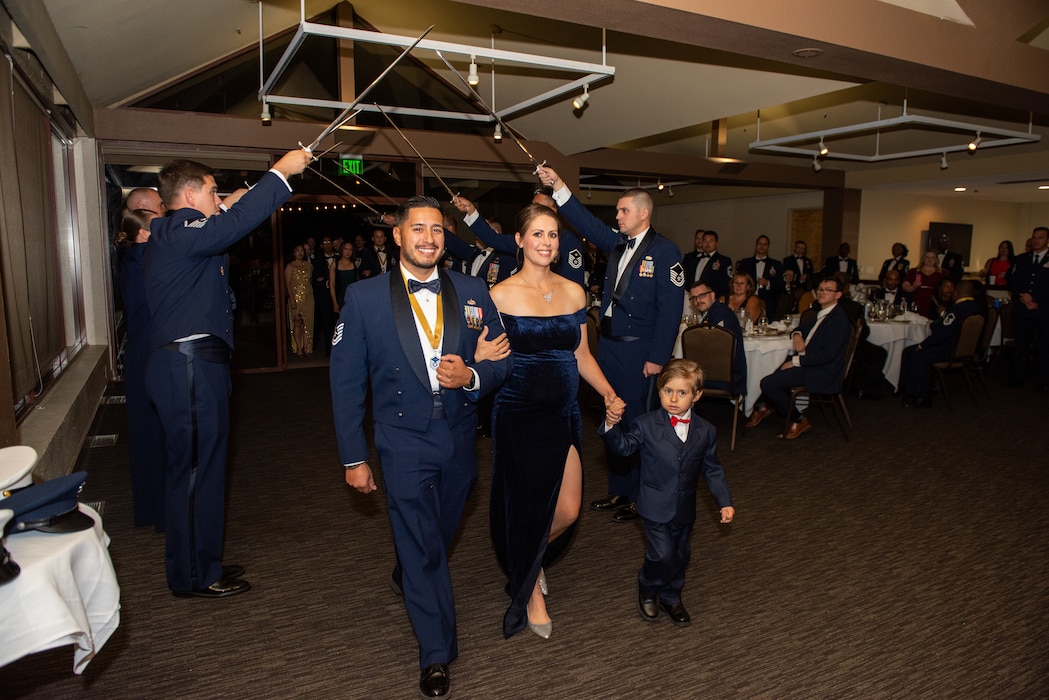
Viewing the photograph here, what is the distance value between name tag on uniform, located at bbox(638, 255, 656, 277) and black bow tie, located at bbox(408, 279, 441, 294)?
1704 mm

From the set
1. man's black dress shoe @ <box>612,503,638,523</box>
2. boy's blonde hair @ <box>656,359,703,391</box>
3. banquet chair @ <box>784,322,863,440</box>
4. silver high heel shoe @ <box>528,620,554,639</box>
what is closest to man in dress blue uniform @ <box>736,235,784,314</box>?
banquet chair @ <box>784,322,863,440</box>

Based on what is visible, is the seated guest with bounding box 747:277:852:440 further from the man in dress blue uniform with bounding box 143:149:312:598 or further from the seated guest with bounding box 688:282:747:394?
the man in dress blue uniform with bounding box 143:149:312:598

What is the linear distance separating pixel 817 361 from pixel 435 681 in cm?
432

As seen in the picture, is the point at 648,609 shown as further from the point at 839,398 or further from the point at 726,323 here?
the point at 839,398

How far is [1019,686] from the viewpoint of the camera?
2.49 metres

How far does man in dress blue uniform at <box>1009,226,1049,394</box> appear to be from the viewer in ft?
25.8

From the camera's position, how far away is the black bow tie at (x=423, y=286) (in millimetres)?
2416

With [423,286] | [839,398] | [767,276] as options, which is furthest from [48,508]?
[767,276]

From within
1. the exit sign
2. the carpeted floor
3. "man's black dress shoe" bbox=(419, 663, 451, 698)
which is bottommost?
the carpeted floor

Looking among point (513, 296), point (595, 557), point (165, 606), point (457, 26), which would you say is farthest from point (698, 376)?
point (457, 26)

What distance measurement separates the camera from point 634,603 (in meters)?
3.10

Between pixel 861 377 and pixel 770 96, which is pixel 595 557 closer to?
pixel 861 377

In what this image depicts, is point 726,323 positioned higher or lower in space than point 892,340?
higher

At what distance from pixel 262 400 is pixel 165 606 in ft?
14.2
